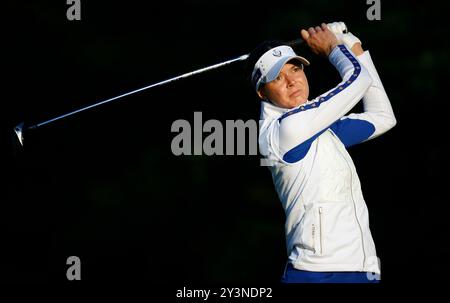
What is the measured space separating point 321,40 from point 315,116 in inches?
14.0

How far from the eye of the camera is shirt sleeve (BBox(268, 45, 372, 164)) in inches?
121

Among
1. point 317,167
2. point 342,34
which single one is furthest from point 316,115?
point 342,34

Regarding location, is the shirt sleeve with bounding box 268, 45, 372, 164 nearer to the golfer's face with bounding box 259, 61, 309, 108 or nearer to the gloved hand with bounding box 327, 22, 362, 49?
the golfer's face with bounding box 259, 61, 309, 108

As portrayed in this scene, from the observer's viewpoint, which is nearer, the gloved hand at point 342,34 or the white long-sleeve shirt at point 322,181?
the white long-sleeve shirt at point 322,181

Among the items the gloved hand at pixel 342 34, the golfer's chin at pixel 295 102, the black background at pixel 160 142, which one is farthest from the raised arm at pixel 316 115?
the black background at pixel 160 142

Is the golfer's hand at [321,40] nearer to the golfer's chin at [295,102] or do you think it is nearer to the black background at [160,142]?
the golfer's chin at [295,102]

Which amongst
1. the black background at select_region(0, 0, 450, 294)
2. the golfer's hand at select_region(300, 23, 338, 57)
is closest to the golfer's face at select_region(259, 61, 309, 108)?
the golfer's hand at select_region(300, 23, 338, 57)

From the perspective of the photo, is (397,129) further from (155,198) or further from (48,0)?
(48,0)

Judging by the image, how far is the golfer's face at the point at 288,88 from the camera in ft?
10.7

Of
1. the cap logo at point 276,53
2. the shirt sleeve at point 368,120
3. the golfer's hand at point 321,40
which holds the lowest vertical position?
the shirt sleeve at point 368,120

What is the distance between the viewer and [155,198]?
761cm

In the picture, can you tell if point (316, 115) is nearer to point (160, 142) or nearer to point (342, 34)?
point (342, 34)

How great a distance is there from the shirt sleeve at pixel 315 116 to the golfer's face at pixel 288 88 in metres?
0.11

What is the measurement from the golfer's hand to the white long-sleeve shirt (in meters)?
0.06
